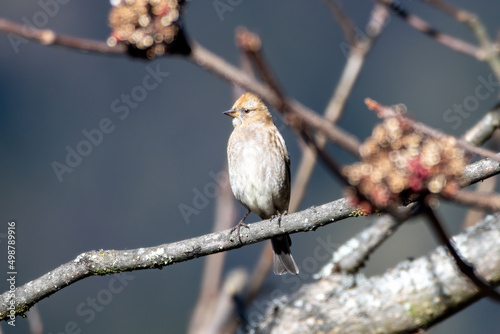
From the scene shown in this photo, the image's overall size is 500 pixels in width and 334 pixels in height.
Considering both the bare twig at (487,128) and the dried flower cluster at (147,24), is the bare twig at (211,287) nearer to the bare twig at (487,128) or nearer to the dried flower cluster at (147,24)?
the bare twig at (487,128)

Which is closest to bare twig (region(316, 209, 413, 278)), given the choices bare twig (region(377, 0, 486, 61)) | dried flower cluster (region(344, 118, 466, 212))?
bare twig (region(377, 0, 486, 61))

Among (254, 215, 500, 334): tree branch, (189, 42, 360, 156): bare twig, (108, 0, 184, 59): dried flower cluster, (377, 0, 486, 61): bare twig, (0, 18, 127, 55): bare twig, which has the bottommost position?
(254, 215, 500, 334): tree branch

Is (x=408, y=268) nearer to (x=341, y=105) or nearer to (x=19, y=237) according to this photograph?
(x=341, y=105)

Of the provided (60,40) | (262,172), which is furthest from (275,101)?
(262,172)

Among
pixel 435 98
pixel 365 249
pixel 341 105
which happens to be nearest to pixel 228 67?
pixel 341 105

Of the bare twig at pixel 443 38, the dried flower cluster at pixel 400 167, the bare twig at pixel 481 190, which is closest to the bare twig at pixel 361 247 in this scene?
the bare twig at pixel 481 190

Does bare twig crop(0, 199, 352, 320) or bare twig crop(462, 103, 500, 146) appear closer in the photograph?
bare twig crop(0, 199, 352, 320)

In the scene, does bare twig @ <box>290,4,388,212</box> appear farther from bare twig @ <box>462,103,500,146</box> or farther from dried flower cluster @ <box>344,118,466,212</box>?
dried flower cluster @ <box>344,118,466,212</box>

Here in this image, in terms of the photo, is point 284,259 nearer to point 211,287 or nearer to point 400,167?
point 211,287
